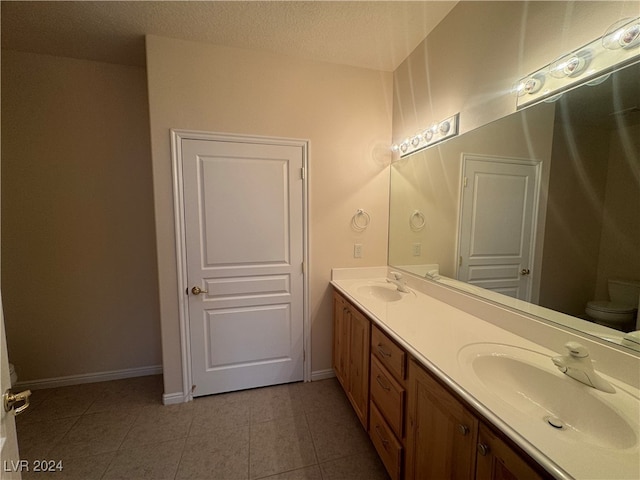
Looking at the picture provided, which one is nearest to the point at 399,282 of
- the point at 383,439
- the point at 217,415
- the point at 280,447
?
the point at 383,439

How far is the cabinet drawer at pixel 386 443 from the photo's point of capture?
118 cm

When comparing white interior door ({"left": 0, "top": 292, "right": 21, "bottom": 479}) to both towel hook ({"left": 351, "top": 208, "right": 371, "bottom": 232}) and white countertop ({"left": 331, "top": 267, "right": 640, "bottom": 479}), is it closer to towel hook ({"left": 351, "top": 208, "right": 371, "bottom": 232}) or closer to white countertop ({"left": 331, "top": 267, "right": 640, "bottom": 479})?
white countertop ({"left": 331, "top": 267, "right": 640, "bottom": 479})

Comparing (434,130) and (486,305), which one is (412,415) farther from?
(434,130)

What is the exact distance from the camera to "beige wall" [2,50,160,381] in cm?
192

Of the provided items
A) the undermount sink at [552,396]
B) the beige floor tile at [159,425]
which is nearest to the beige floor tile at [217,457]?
the beige floor tile at [159,425]

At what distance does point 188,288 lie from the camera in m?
1.90

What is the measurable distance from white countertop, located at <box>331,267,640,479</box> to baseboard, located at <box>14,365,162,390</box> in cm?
198

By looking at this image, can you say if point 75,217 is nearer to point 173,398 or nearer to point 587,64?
point 173,398

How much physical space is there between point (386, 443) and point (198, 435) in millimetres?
1219

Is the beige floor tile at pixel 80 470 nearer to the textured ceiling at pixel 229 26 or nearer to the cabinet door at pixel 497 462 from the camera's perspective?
the cabinet door at pixel 497 462

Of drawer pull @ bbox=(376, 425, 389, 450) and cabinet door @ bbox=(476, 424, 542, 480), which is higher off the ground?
cabinet door @ bbox=(476, 424, 542, 480)

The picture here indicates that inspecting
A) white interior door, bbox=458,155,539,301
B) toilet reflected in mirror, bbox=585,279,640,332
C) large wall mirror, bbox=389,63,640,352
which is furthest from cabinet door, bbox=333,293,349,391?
toilet reflected in mirror, bbox=585,279,640,332

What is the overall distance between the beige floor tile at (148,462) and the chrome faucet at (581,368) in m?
1.95

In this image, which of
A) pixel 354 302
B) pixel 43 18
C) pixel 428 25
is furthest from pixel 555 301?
pixel 43 18
